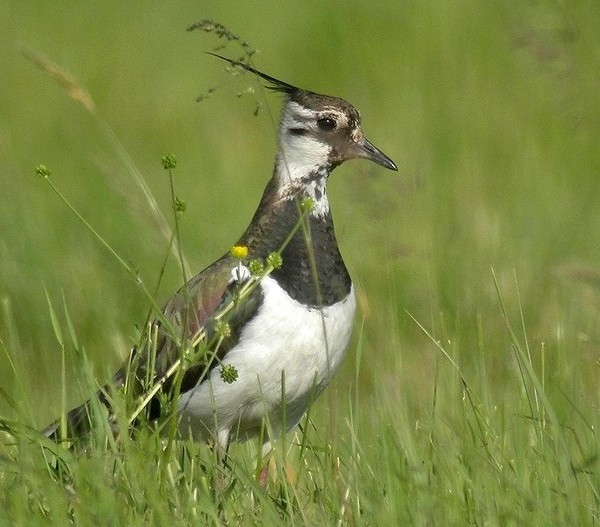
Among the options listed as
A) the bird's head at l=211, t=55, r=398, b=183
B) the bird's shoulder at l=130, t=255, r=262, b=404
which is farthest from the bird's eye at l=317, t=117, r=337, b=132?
the bird's shoulder at l=130, t=255, r=262, b=404

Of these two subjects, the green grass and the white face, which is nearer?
the green grass

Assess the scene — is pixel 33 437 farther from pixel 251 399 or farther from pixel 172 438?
pixel 251 399

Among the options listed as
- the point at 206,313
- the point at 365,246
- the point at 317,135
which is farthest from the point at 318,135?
the point at 365,246

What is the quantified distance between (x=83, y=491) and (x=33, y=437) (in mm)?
250

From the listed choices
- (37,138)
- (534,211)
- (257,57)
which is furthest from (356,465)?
(257,57)

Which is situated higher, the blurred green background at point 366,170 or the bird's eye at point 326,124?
the bird's eye at point 326,124

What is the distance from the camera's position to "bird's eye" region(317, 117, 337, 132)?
539 cm

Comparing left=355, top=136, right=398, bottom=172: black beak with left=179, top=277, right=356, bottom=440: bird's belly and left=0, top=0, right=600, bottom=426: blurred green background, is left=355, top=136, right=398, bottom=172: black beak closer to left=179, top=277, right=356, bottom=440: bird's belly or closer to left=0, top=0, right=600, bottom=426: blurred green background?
left=0, top=0, right=600, bottom=426: blurred green background

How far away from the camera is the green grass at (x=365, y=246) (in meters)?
3.86

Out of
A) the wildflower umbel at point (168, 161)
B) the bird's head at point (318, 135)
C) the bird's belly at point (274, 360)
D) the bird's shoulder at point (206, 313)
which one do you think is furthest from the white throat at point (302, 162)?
the wildflower umbel at point (168, 161)

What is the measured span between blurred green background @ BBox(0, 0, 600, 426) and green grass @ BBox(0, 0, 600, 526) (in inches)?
0.8

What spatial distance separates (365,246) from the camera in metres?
7.95

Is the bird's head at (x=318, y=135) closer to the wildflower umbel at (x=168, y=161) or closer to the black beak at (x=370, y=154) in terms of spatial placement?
the black beak at (x=370, y=154)

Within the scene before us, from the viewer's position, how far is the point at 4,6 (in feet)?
40.8
